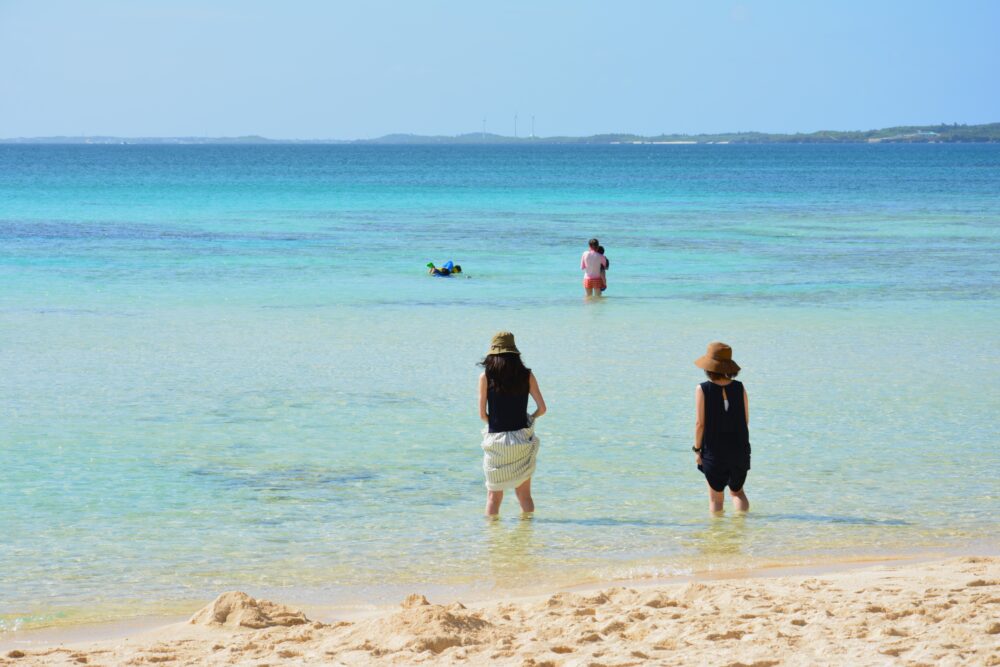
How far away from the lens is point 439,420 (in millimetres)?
11734

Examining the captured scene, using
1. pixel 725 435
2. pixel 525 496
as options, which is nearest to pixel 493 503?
pixel 525 496

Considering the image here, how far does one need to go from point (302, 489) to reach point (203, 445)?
1.72 metres

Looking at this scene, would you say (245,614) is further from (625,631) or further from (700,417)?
(700,417)

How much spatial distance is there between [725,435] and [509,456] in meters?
1.49

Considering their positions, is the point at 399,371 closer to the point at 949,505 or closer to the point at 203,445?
the point at 203,445

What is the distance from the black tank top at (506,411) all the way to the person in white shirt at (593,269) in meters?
12.9

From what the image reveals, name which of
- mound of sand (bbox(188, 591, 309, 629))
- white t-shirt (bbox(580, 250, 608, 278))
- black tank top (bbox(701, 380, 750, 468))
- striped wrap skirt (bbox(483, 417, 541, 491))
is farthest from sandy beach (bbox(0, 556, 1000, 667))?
white t-shirt (bbox(580, 250, 608, 278))

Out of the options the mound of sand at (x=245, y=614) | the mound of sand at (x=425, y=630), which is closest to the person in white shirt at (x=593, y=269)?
the mound of sand at (x=245, y=614)

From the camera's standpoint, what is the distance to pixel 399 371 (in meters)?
14.3

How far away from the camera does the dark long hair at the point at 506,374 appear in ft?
27.1

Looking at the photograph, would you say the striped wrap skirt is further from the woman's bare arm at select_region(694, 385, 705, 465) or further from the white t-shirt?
the white t-shirt

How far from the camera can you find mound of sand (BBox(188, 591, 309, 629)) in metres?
6.34

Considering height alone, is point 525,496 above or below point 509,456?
below

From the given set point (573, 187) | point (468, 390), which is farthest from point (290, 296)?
point (573, 187)
